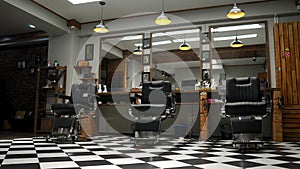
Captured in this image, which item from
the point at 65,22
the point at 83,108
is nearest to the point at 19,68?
the point at 65,22

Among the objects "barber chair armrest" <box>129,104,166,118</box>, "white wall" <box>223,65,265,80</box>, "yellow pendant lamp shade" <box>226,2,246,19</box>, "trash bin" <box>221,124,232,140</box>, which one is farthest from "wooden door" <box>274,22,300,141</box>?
"white wall" <box>223,65,265,80</box>

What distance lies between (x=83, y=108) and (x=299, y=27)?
443cm

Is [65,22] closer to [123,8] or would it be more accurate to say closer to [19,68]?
[123,8]

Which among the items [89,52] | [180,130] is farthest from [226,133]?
[89,52]

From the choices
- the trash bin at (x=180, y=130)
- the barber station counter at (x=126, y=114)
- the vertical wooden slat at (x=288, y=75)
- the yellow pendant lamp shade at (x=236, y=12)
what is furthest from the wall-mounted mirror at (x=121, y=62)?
the vertical wooden slat at (x=288, y=75)

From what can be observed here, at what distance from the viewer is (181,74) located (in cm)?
1252

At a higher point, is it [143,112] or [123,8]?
[123,8]

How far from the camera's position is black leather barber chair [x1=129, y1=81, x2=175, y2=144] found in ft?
11.5

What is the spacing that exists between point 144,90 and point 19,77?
6529mm

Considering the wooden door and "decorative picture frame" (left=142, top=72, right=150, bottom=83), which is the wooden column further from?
"decorative picture frame" (left=142, top=72, right=150, bottom=83)

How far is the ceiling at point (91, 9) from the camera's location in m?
5.64

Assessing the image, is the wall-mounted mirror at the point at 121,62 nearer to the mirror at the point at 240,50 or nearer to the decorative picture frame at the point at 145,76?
the decorative picture frame at the point at 145,76

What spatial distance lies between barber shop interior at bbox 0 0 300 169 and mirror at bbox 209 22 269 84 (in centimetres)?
7

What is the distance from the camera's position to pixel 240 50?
30.8 feet
